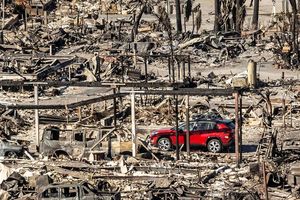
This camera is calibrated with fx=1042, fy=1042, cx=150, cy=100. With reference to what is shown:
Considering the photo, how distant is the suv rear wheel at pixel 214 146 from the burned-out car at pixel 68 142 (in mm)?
3856

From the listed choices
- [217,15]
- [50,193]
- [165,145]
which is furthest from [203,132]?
[217,15]

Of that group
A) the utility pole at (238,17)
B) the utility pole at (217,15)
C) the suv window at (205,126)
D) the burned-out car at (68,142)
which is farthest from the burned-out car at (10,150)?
the utility pole at (238,17)

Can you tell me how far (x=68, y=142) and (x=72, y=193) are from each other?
6.52 meters

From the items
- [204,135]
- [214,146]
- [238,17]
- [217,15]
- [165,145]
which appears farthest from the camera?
[217,15]

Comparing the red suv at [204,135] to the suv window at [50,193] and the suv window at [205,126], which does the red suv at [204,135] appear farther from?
the suv window at [50,193]

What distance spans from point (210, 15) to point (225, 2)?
419 inches

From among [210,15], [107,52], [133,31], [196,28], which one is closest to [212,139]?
[107,52]

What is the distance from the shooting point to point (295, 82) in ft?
156

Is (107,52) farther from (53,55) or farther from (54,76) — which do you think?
(54,76)

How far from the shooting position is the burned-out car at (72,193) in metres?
27.1

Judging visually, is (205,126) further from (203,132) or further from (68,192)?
(68,192)

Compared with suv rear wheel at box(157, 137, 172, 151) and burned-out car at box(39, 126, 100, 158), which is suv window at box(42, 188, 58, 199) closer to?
burned-out car at box(39, 126, 100, 158)

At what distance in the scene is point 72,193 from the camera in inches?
1079

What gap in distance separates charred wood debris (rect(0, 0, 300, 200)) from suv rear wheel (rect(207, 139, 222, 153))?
1.30ft
